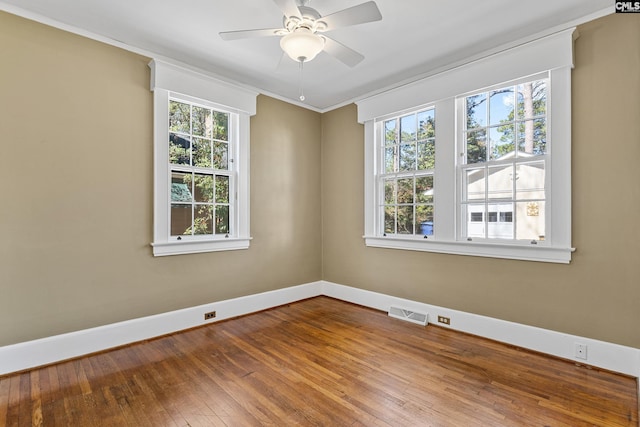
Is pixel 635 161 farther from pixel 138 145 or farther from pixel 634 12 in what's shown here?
pixel 138 145

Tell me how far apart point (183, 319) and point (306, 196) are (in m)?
2.28

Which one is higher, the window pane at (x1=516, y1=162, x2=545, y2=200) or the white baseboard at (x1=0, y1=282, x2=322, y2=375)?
the window pane at (x1=516, y1=162, x2=545, y2=200)

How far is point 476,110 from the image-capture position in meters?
3.29

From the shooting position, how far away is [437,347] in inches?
115

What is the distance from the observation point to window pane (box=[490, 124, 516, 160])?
9.94ft

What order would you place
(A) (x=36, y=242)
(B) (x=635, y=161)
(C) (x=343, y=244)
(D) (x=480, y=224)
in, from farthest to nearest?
(C) (x=343, y=244), (D) (x=480, y=224), (A) (x=36, y=242), (B) (x=635, y=161)

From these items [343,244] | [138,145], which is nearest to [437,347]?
[343,244]

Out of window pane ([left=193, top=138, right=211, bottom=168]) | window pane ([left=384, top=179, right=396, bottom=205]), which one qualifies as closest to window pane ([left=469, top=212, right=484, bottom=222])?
window pane ([left=384, top=179, right=396, bottom=205])

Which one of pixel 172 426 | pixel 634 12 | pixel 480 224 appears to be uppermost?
pixel 634 12

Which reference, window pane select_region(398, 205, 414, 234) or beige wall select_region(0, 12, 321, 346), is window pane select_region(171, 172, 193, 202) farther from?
window pane select_region(398, 205, 414, 234)

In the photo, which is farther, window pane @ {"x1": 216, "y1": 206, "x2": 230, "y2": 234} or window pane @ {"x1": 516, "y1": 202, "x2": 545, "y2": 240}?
window pane @ {"x1": 216, "y1": 206, "x2": 230, "y2": 234}

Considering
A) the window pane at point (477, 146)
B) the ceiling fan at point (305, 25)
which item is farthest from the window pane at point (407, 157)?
the ceiling fan at point (305, 25)

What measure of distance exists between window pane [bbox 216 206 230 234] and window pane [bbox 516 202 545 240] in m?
3.12

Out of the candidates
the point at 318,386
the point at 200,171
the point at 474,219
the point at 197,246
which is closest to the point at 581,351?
the point at 474,219
